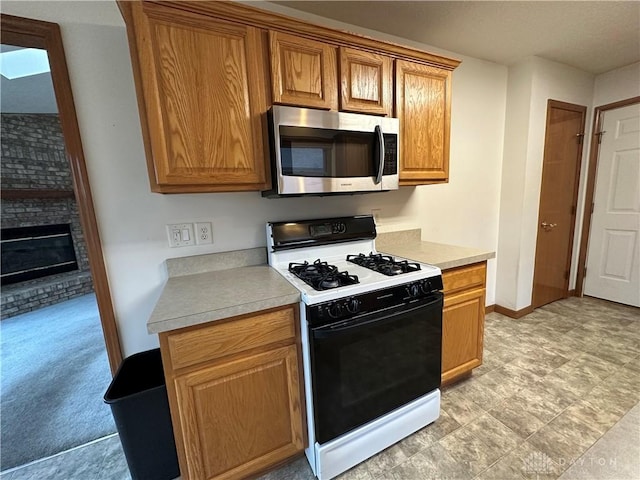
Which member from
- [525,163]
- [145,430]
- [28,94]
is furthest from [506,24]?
[28,94]

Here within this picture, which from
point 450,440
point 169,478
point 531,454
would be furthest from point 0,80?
point 531,454

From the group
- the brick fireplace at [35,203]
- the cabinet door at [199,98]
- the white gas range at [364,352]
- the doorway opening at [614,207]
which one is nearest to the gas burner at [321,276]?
the white gas range at [364,352]

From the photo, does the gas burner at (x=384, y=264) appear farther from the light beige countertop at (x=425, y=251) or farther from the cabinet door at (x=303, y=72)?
the cabinet door at (x=303, y=72)

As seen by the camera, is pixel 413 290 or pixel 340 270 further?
pixel 340 270

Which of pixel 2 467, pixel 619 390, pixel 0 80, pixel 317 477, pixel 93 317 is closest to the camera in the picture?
pixel 317 477

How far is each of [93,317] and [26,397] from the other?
1.73 m

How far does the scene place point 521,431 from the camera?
1.50m

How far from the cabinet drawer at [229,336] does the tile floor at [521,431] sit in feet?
2.42

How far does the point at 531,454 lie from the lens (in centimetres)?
136

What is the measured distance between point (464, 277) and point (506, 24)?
176 cm

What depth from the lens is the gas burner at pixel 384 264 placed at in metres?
1.41

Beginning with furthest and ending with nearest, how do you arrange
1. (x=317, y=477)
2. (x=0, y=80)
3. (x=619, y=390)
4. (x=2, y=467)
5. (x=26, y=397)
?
1. (x=0, y=80)
2. (x=26, y=397)
3. (x=619, y=390)
4. (x=2, y=467)
5. (x=317, y=477)

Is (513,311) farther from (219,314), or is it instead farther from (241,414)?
(219,314)

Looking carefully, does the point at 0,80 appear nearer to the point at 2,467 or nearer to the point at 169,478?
the point at 2,467
